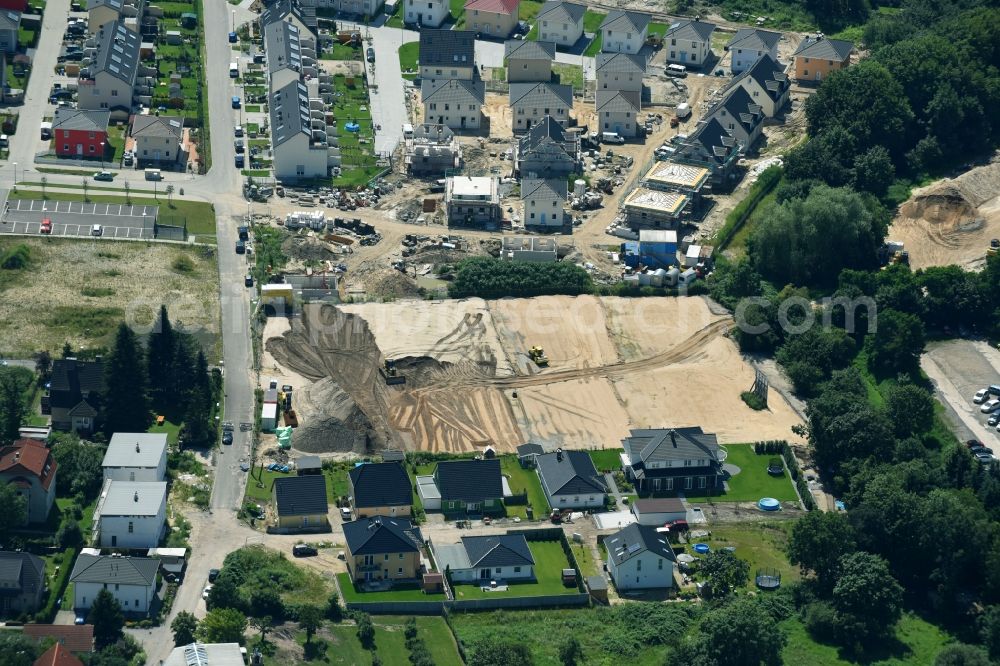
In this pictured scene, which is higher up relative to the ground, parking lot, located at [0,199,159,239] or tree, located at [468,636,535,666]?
parking lot, located at [0,199,159,239]

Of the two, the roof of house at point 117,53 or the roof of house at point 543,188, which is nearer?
the roof of house at point 543,188

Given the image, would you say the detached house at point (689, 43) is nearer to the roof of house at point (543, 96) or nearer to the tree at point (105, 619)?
the roof of house at point (543, 96)

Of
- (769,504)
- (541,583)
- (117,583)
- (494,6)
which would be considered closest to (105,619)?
(117,583)

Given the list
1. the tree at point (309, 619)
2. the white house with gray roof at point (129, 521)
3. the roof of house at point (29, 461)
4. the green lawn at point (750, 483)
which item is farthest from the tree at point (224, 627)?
the green lawn at point (750, 483)

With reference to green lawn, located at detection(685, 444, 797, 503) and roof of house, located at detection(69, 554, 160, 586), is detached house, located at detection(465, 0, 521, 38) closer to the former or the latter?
green lawn, located at detection(685, 444, 797, 503)

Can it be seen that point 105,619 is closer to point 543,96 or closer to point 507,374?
point 507,374

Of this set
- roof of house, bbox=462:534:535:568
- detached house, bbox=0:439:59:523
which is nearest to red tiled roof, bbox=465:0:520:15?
roof of house, bbox=462:534:535:568

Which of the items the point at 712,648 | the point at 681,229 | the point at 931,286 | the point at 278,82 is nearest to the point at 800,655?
the point at 712,648

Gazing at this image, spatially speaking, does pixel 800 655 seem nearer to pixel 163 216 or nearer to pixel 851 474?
pixel 851 474
